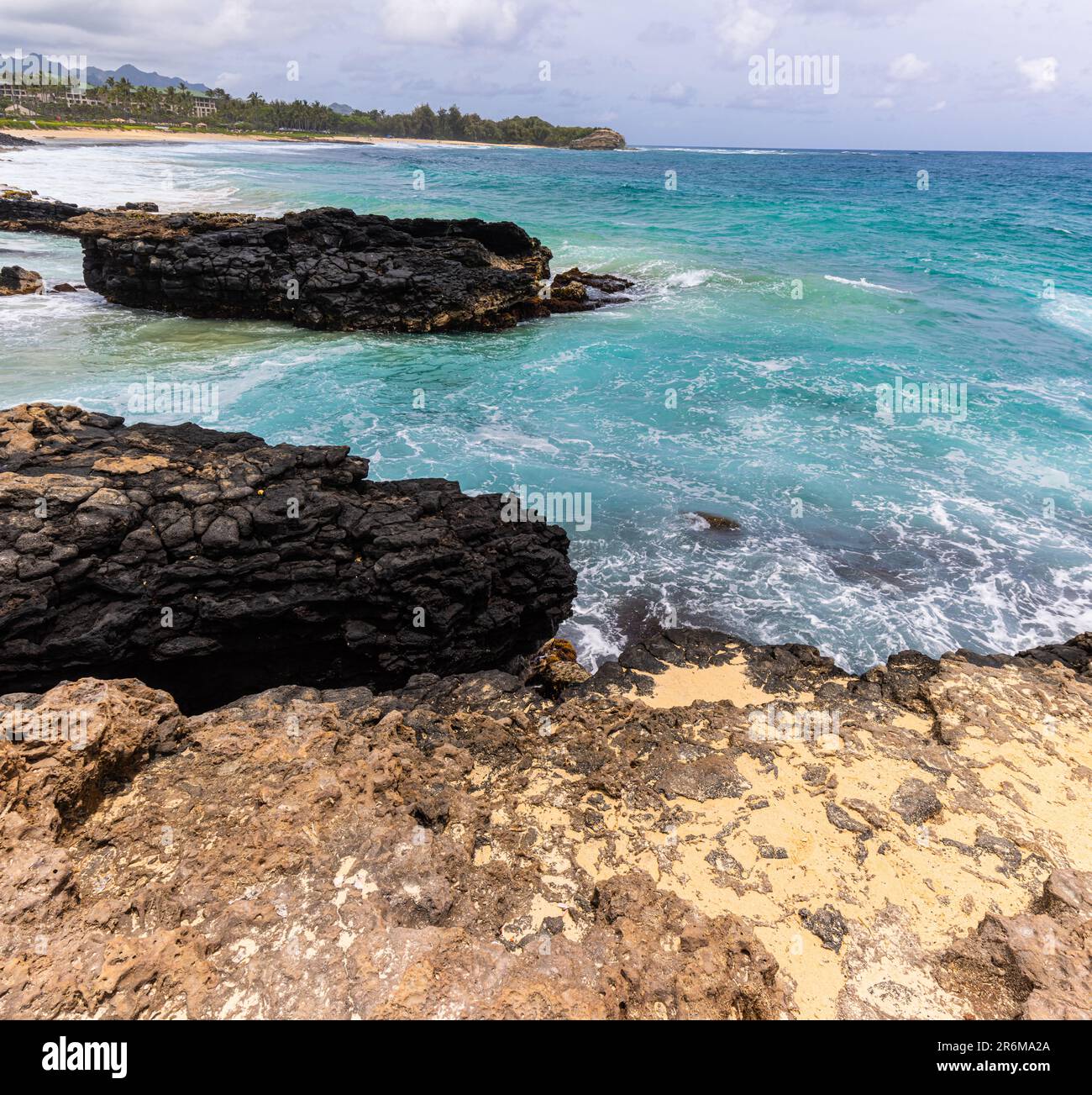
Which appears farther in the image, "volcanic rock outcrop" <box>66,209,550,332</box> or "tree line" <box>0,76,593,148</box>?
"tree line" <box>0,76,593,148</box>

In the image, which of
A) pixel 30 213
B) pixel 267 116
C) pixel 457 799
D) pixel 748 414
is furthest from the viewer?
pixel 267 116

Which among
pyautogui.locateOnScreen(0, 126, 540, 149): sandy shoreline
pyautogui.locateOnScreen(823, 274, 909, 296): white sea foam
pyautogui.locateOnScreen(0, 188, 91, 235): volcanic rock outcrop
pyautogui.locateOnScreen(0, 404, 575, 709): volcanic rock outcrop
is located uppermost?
pyautogui.locateOnScreen(0, 126, 540, 149): sandy shoreline

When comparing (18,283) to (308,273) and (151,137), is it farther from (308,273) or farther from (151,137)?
(151,137)

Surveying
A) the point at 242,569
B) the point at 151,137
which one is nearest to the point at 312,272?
the point at 242,569

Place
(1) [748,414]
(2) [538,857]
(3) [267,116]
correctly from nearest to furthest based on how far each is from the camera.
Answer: (2) [538,857]
(1) [748,414]
(3) [267,116]

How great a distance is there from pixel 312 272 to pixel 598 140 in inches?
7888

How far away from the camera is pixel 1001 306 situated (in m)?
29.4

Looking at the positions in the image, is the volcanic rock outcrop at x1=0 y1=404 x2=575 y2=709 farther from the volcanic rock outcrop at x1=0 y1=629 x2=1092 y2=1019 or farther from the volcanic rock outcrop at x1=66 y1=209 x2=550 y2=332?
the volcanic rock outcrop at x1=66 y1=209 x2=550 y2=332

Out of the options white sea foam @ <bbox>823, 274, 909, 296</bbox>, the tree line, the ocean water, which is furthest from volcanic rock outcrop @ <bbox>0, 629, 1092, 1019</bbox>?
the tree line

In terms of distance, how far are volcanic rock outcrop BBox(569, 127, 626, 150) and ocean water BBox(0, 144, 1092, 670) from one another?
583 ft

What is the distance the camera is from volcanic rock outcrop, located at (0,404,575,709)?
763 centimetres

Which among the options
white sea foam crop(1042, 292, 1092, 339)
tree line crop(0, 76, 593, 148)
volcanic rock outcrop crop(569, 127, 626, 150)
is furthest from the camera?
volcanic rock outcrop crop(569, 127, 626, 150)

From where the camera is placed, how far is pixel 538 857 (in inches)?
200
